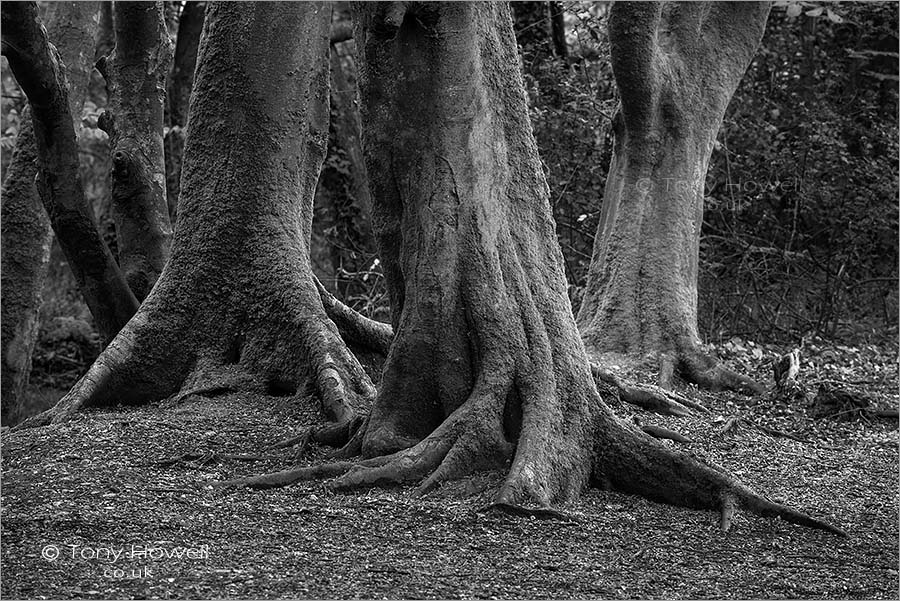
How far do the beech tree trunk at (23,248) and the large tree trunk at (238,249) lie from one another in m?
2.89

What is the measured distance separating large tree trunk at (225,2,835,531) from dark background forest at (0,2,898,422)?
8065 millimetres

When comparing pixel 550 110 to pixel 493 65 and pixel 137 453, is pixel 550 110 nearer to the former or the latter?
pixel 493 65

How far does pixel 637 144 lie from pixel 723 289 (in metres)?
4.78

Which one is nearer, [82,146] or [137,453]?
[137,453]

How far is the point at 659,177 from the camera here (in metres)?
9.80

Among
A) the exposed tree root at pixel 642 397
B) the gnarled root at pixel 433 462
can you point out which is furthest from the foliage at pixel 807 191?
the gnarled root at pixel 433 462

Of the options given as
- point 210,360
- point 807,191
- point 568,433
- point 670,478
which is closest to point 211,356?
point 210,360

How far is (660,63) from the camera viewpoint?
969cm

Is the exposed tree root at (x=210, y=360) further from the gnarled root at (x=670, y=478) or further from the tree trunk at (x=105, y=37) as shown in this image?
the tree trunk at (x=105, y=37)

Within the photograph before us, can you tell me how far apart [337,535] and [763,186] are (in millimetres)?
11463

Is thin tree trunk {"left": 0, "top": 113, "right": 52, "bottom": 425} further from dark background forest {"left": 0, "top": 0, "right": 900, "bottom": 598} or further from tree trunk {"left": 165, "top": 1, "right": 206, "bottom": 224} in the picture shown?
tree trunk {"left": 165, "top": 1, "right": 206, "bottom": 224}

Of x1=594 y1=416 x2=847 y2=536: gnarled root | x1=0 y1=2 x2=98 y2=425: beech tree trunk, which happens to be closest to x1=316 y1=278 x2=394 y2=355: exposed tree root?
x1=594 y1=416 x2=847 y2=536: gnarled root

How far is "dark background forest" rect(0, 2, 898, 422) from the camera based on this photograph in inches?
552

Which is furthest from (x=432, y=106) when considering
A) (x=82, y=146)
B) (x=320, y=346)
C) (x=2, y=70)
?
(x=82, y=146)
